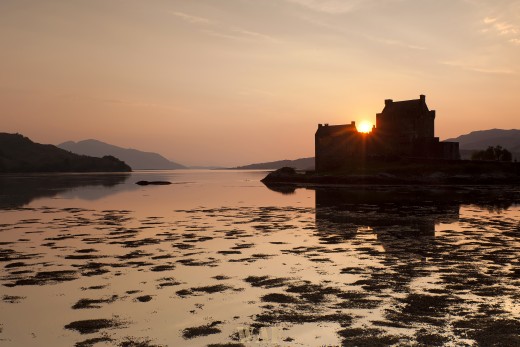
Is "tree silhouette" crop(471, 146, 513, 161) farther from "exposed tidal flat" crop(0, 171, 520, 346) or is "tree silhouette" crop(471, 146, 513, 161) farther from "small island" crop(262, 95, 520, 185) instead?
"exposed tidal flat" crop(0, 171, 520, 346)

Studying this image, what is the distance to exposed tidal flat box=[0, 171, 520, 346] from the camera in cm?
852

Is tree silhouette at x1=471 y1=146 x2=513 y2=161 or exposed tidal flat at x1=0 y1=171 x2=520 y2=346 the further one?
tree silhouette at x1=471 y1=146 x2=513 y2=161

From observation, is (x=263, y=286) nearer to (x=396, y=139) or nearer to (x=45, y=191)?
(x=45, y=191)

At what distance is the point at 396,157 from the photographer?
83.8m

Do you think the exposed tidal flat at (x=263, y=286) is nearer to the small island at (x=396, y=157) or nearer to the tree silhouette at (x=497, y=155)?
the small island at (x=396, y=157)

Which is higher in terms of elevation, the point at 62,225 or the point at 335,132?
the point at 335,132

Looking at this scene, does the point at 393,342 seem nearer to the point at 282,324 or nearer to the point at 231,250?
the point at 282,324

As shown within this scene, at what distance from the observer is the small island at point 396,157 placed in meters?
74.2

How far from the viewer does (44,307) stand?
10.4 metres

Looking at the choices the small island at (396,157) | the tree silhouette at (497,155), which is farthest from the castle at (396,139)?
the tree silhouette at (497,155)

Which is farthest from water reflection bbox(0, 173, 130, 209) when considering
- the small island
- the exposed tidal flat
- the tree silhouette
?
the tree silhouette

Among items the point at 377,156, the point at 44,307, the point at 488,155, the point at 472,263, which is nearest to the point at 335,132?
the point at 377,156

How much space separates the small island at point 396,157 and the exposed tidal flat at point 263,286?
2116 inches

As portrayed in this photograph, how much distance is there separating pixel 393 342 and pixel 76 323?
20.6 ft
